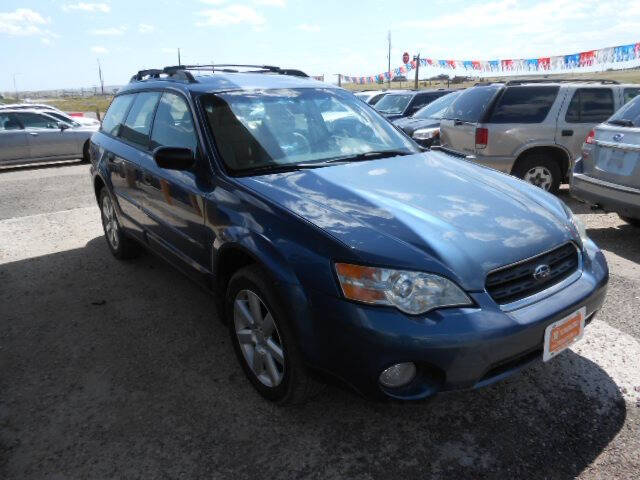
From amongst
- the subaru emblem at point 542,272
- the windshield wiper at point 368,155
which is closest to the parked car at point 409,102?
the windshield wiper at point 368,155

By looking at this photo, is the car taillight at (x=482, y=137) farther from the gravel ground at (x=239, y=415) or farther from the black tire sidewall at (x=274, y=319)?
the black tire sidewall at (x=274, y=319)

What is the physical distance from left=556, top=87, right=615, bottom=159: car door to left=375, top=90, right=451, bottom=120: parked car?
210 inches

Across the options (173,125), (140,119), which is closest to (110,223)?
(140,119)

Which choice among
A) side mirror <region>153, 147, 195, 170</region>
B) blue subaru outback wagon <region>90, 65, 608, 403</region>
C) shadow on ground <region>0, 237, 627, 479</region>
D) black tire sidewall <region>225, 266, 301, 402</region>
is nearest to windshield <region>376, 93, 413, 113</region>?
blue subaru outback wagon <region>90, 65, 608, 403</region>

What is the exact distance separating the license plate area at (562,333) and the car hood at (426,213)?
33cm

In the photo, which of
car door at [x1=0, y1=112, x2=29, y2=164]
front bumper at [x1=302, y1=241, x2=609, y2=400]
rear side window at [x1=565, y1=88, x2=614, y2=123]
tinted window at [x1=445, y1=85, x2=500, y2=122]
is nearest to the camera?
front bumper at [x1=302, y1=241, x2=609, y2=400]

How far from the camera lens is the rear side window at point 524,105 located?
6660 mm

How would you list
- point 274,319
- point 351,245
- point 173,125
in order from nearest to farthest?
point 351,245 → point 274,319 → point 173,125

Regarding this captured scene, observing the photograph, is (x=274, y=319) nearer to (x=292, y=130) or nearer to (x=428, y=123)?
(x=292, y=130)

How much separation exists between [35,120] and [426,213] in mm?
11985

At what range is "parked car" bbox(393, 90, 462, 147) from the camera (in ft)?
26.1

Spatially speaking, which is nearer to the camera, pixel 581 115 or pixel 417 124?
pixel 581 115

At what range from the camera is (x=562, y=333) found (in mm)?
2234

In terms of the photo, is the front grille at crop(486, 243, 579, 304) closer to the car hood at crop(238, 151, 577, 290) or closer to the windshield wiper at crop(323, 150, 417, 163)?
the car hood at crop(238, 151, 577, 290)
